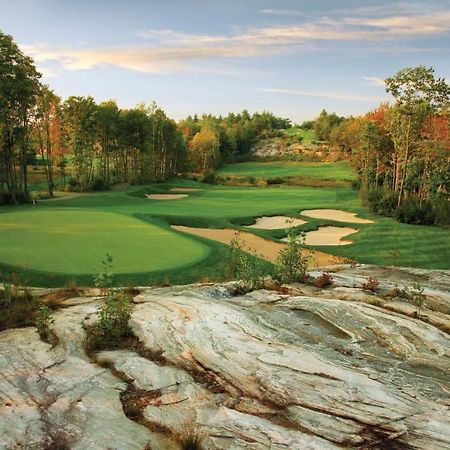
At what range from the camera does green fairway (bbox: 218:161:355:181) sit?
75.8 metres

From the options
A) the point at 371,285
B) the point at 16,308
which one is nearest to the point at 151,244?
the point at 16,308

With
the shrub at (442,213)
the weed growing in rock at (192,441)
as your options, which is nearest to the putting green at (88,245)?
the weed growing in rock at (192,441)

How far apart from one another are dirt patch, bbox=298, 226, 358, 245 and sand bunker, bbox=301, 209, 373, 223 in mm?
4159

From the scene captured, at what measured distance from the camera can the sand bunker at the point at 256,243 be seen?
66.5 ft

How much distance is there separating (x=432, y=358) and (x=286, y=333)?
6.85 ft

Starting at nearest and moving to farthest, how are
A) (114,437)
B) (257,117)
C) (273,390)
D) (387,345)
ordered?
1. (114,437)
2. (273,390)
3. (387,345)
4. (257,117)

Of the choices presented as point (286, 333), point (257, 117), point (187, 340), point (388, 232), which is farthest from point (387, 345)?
point (257, 117)

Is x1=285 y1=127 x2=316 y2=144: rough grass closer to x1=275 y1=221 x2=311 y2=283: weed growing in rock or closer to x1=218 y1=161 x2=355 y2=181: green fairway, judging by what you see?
x1=218 y1=161 x2=355 y2=181: green fairway

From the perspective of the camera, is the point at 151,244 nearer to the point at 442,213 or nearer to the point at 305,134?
the point at 442,213

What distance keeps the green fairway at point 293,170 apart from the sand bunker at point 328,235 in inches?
1700

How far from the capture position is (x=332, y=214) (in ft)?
113

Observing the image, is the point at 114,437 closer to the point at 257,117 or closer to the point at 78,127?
the point at 78,127

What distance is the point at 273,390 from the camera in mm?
5691

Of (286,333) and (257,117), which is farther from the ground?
(257,117)
